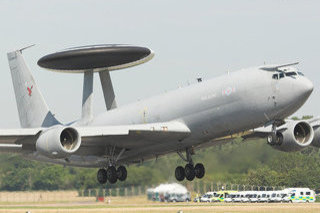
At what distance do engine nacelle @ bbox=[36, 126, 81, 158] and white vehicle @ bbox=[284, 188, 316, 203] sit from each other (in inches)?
1294

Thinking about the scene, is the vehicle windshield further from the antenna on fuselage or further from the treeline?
the antenna on fuselage

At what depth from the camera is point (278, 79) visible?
119 feet

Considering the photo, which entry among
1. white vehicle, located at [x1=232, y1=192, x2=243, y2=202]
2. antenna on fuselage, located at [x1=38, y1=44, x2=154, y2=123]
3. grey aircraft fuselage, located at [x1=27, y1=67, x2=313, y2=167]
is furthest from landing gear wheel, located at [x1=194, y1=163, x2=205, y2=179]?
white vehicle, located at [x1=232, y1=192, x2=243, y2=202]

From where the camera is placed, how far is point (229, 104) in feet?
123

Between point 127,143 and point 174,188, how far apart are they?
512cm

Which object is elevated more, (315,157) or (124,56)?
(124,56)

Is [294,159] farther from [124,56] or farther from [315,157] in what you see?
[124,56]

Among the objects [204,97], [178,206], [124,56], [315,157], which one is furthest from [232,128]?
[124,56]

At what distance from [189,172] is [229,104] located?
7517mm

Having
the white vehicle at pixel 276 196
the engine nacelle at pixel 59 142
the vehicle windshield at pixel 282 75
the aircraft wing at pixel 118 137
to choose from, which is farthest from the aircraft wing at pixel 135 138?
the white vehicle at pixel 276 196

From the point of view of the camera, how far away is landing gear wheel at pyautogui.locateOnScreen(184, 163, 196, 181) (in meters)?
43.2

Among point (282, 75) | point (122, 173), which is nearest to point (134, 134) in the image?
point (122, 173)

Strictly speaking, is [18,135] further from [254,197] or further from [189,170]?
[254,197]

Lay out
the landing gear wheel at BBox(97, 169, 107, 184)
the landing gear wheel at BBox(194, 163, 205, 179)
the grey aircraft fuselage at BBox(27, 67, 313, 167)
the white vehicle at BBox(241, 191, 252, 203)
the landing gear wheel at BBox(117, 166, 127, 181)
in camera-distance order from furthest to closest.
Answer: the white vehicle at BBox(241, 191, 252, 203) < the landing gear wheel at BBox(97, 169, 107, 184) < the landing gear wheel at BBox(117, 166, 127, 181) < the landing gear wheel at BBox(194, 163, 205, 179) < the grey aircraft fuselage at BBox(27, 67, 313, 167)
